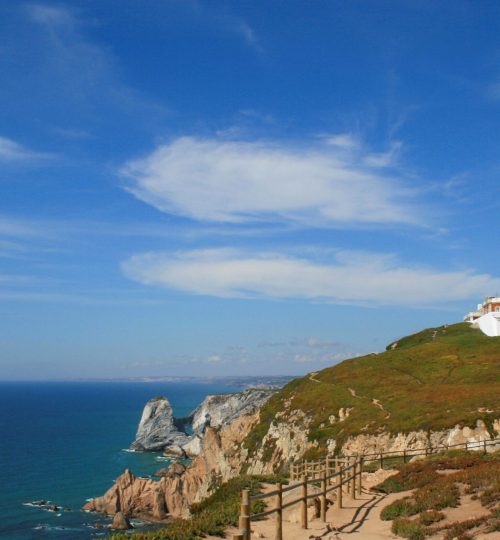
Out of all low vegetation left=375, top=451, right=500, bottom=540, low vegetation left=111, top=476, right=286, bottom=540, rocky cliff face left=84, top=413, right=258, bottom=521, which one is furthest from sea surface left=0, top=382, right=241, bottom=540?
low vegetation left=375, top=451, right=500, bottom=540

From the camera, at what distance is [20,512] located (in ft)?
265

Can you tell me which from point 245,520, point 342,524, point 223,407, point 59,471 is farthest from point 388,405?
point 223,407

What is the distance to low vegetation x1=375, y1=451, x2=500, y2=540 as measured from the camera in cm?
1819

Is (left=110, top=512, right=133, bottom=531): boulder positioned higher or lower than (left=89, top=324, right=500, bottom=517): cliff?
lower

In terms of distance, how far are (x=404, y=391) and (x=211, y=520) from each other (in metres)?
60.9

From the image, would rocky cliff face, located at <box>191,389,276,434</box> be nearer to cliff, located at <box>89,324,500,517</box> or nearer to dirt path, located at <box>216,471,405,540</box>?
cliff, located at <box>89,324,500,517</box>

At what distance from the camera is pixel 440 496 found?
22625 millimetres

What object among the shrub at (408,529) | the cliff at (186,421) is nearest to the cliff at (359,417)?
the shrub at (408,529)

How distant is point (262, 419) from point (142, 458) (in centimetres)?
6774

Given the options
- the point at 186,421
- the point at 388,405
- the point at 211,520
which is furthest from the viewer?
the point at 186,421

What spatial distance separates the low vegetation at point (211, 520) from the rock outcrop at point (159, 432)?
12948 cm

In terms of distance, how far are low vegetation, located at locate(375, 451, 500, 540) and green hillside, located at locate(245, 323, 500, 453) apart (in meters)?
29.1

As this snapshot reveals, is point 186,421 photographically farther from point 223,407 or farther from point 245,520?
point 245,520

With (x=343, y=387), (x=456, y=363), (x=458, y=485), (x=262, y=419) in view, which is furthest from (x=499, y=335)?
(x=458, y=485)
